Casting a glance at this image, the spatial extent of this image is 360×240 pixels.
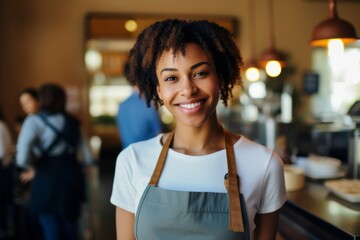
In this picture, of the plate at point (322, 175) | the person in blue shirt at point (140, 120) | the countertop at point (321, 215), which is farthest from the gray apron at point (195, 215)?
the person in blue shirt at point (140, 120)

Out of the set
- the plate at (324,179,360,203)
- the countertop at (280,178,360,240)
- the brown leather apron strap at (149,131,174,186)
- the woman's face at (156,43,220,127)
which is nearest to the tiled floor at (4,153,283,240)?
the countertop at (280,178,360,240)

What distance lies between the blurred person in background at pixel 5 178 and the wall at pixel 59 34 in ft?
9.72

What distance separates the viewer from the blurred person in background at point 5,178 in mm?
3898

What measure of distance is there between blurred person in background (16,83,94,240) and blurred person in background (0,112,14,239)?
67cm

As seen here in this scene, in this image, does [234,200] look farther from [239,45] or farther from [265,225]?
[239,45]

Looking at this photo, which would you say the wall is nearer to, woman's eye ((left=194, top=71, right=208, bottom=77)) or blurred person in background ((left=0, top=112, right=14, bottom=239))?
blurred person in background ((left=0, top=112, right=14, bottom=239))

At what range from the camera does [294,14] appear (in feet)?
24.7

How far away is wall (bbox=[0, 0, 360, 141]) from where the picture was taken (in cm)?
680

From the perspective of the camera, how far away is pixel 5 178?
4.00m

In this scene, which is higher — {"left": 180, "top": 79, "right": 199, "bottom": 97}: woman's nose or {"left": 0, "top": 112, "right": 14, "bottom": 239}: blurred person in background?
{"left": 180, "top": 79, "right": 199, "bottom": 97}: woman's nose

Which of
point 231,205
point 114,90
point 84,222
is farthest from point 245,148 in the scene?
point 114,90

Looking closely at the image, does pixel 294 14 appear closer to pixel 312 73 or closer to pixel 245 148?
pixel 312 73

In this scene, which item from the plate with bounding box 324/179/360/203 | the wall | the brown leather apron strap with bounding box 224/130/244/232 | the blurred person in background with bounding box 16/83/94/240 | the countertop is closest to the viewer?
the brown leather apron strap with bounding box 224/130/244/232

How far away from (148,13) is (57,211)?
4.50 metres
